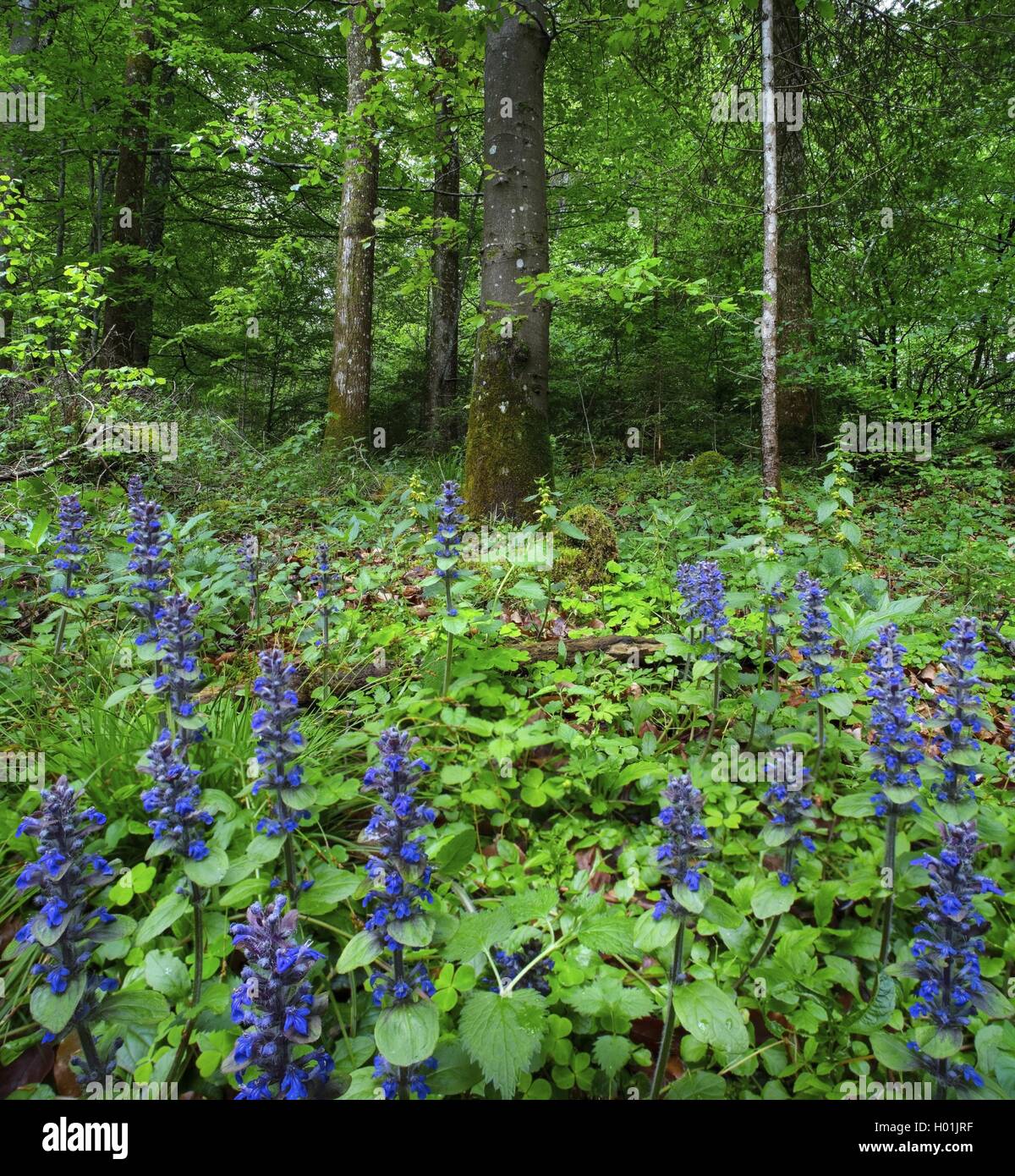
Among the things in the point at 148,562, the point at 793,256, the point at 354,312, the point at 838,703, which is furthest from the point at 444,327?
the point at 838,703

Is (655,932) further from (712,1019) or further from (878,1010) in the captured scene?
(878,1010)

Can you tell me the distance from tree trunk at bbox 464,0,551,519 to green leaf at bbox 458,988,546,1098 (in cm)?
380

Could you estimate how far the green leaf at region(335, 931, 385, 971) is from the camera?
1288 millimetres

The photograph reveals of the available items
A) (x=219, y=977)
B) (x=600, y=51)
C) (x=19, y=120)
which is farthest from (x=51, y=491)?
(x=600, y=51)

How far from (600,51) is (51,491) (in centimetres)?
812

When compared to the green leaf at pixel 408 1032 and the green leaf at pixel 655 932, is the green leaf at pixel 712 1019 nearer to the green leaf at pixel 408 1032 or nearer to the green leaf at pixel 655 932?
the green leaf at pixel 655 932

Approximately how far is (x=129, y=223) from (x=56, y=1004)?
12.3 metres

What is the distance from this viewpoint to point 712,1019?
1.36 metres

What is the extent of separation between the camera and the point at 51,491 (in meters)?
4.82

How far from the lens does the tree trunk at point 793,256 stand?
6.91 m

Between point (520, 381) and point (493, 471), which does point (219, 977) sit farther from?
point (520, 381)

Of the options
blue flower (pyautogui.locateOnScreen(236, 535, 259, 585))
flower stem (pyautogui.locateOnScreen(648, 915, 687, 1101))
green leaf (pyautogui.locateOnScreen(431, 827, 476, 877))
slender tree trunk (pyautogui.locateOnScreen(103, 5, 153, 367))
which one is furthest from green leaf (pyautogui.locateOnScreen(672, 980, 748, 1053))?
slender tree trunk (pyautogui.locateOnScreen(103, 5, 153, 367))

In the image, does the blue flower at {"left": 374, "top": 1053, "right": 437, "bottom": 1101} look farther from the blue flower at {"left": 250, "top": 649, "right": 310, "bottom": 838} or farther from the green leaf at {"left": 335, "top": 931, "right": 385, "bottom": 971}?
the blue flower at {"left": 250, "top": 649, "right": 310, "bottom": 838}

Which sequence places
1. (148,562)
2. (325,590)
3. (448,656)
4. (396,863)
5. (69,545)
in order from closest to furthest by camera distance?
(396,863)
(148,562)
(448,656)
(69,545)
(325,590)
